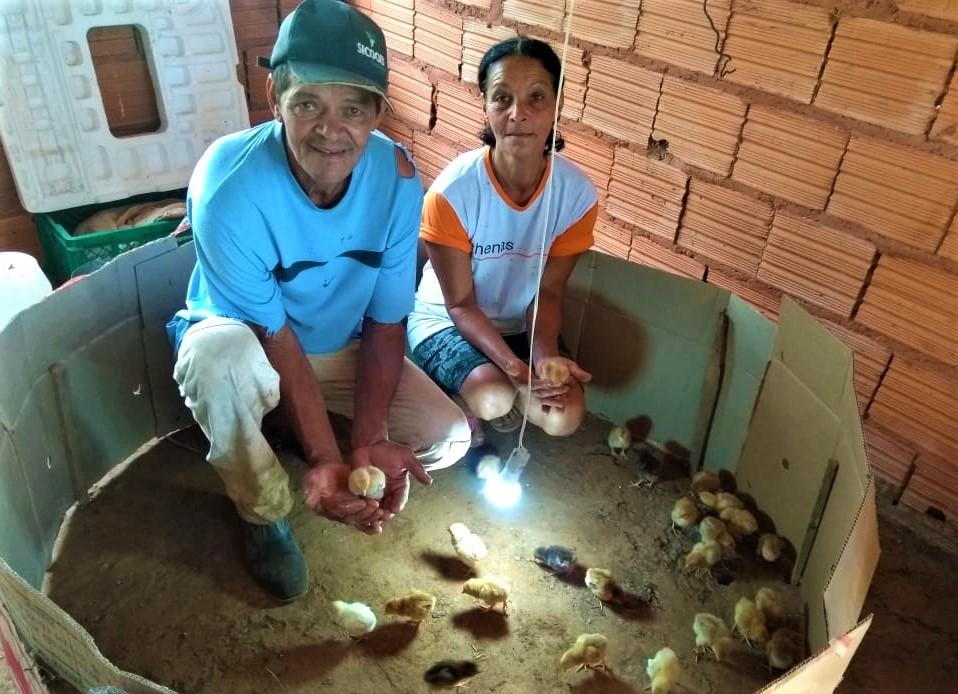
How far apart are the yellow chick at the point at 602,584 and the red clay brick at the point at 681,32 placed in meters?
1.45

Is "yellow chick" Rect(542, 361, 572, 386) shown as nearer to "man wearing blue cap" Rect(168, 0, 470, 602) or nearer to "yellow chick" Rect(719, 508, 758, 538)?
"man wearing blue cap" Rect(168, 0, 470, 602)

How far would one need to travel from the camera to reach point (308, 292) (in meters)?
1.86

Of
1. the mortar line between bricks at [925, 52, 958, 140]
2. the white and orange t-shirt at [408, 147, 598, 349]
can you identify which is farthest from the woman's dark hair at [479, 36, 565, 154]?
the mortar line between bricks at [925, 52, 958, 140]

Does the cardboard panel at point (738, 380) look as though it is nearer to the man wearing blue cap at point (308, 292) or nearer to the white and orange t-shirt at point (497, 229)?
the white and orange t-shirt at point (497, 229)

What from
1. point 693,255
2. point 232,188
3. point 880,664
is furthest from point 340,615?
point 693,255

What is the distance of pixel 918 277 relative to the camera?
6.60 ft

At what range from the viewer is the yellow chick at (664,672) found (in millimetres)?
1717

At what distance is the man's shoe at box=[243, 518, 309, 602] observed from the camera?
1884 mm

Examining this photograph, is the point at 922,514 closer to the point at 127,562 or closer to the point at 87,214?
the point at 127,562

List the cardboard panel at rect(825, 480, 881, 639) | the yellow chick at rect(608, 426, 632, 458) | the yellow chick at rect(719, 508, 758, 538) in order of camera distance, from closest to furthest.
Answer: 1. the cardboard panel at rect(825, 480, 881, 639)
2. the yellow chick at rect(719, 508, 758, 538)
3. the yellow chick at rect(608, 426, 632, 458)

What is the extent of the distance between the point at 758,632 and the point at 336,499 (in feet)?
3.44

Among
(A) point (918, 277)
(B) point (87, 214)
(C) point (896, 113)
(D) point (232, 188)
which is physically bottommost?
(B) point (87, 214)

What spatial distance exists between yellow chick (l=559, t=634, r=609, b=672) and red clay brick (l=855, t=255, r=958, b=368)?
1156mm

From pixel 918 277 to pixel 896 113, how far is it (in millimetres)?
423
